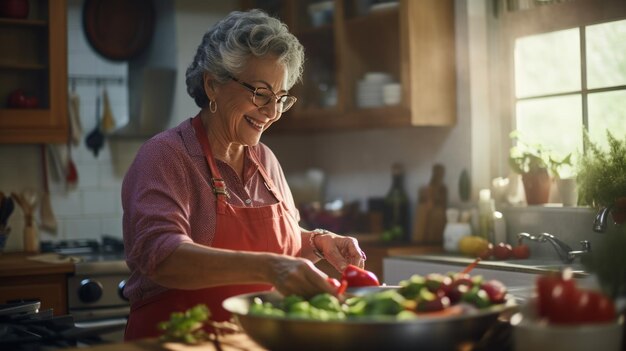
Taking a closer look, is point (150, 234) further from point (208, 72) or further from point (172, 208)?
point (208, 72)

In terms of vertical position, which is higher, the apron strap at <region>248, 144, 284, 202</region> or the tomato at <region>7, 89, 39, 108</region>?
the tomato at <region>7, 89, 39, 108</region>

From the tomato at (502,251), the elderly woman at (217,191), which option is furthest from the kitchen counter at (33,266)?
the tomato at (502,251)

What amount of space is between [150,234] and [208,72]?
61cm

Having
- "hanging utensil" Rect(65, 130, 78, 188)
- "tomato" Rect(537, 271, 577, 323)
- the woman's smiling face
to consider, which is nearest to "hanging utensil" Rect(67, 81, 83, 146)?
"hanging utensil" Rect(65, 130, 78, 188)

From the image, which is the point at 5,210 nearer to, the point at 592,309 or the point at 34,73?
the point at 34,73

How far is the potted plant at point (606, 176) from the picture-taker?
300cm

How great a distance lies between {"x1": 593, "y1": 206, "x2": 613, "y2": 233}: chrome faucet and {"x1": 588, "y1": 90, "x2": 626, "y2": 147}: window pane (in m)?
0.41

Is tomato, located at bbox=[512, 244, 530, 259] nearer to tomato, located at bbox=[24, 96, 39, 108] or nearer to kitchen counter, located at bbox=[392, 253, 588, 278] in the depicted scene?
kitchen counter, located at bbox=[392, 253, 588, 278]

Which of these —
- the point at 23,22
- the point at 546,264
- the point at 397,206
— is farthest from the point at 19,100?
the point at 546,264

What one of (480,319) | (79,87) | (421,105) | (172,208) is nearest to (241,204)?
(172,208)

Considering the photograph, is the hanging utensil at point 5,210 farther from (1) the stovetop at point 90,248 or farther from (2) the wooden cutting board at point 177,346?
(2) the wooden cutting board at point 177,346

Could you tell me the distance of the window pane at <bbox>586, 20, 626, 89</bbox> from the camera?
3.27 meters

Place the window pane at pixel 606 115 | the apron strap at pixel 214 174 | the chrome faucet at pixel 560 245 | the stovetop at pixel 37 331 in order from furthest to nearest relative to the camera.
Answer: the window pane at pixel 606 115, the chrome faucet at pixel 560 245, the apron strap at pixel 214 174, the stovetop at pixel 37 331

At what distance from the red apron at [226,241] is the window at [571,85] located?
5.20 ft
